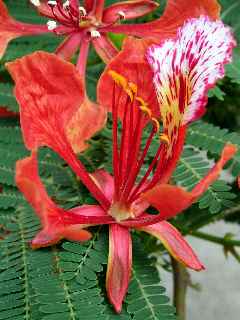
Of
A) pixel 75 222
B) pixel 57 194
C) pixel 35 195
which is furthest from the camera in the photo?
pixel 57 194

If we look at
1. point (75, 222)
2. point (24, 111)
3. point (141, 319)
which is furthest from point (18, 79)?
point (141, 319)

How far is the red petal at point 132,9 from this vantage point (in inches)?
36.9

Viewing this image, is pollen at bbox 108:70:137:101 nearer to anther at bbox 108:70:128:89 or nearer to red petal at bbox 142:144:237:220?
anther at bbox 108:70:128:89

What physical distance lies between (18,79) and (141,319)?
0.27 metres

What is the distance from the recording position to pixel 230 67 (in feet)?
3.11

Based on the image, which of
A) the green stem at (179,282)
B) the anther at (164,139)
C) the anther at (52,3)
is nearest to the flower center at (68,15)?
the anther at (52,3)

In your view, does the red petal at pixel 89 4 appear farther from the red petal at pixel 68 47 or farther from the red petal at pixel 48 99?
the red petal at pixel 48 99

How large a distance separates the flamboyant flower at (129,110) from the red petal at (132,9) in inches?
6.3

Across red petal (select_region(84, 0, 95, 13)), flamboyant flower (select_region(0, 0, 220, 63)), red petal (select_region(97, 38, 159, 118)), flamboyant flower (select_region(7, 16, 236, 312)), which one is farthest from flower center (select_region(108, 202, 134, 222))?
red petal (select_region(84, 0, 95, 13))

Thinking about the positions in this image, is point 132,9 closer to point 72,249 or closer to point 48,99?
point 48,99

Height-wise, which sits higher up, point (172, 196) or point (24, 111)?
point (24, 111)

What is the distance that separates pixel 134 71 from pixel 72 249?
0.67 ft

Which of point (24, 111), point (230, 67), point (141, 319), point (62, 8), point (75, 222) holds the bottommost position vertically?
point (141, 319)

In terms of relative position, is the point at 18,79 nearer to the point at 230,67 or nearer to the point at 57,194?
the point at 57,194
